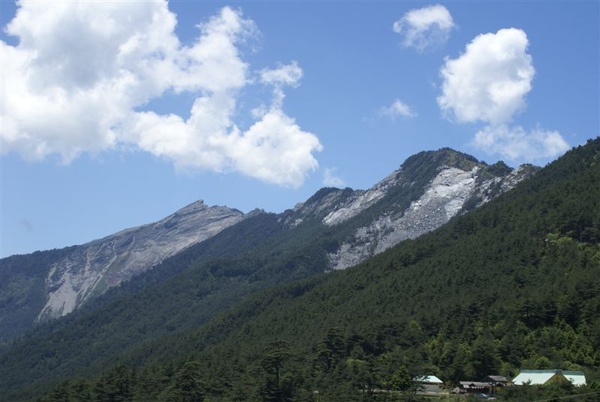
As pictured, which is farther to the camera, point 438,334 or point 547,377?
point 438,334

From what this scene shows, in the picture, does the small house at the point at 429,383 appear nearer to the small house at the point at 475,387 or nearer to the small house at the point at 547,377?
the small house at the point at 475,387

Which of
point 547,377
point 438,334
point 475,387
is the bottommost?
point 475,387

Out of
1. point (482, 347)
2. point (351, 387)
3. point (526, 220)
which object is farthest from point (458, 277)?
point (351, 387)

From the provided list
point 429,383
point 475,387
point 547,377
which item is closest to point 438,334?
point 429,383

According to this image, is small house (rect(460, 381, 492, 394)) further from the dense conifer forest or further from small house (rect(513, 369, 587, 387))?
the dense conifer forest

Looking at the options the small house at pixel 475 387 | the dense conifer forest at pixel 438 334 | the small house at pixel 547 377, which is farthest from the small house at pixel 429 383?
the small house at pixel 547 377

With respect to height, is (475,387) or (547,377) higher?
(547,377)

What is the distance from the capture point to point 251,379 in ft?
384

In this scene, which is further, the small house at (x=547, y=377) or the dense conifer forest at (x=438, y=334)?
the dense conifer forest at (x=438, y=334)

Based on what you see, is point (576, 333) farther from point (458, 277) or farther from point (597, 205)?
point (597, 205)

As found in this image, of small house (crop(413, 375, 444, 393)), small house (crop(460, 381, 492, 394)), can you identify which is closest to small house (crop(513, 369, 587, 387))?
small house (crop(460, 381, 492, 394))

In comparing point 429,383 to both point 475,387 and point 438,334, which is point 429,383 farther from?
point 438,334

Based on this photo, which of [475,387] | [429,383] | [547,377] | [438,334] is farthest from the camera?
[438,334]

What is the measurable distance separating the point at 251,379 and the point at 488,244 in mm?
79367
